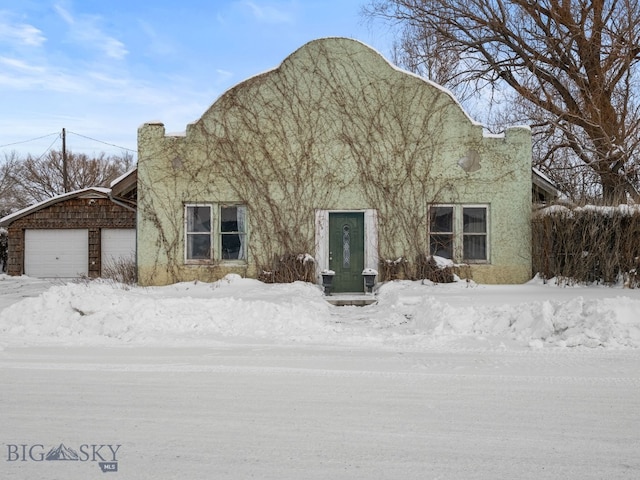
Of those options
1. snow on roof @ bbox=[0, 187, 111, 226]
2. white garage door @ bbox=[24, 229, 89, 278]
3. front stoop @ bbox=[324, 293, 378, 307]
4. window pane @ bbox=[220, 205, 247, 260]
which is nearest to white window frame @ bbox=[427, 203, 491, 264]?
front stoop @ bbox=[324, 293, 378, 307]

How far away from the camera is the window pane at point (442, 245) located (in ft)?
50.3

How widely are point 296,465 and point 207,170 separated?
40.3ft

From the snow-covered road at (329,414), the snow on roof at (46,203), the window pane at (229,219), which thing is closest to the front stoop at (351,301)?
the window pane at (229,219)

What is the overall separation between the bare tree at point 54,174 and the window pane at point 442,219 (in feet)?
149

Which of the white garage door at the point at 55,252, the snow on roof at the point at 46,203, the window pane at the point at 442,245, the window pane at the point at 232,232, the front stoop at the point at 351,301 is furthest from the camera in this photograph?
the white garage door at the point at 55,252

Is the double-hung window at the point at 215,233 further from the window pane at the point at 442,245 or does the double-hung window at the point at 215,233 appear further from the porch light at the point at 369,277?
the window pane at the point at 442,245

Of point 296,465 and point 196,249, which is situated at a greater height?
point 196,249

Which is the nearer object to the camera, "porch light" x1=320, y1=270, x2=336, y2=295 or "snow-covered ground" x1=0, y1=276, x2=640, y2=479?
"snow-covered ground" x1=0, y1=276, x2=640, y2=479

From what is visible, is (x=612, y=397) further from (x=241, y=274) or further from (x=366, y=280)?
(x=241, y=274)

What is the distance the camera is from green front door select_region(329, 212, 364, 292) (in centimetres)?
1525

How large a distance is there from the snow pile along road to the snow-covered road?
1.06m

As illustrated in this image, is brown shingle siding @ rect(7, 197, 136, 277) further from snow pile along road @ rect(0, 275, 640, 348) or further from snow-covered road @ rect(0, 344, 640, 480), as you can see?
snow-covered road @ rect(0, 344, 640, 480)

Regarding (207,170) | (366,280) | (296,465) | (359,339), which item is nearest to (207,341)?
(359,339)

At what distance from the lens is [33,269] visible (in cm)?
2519
